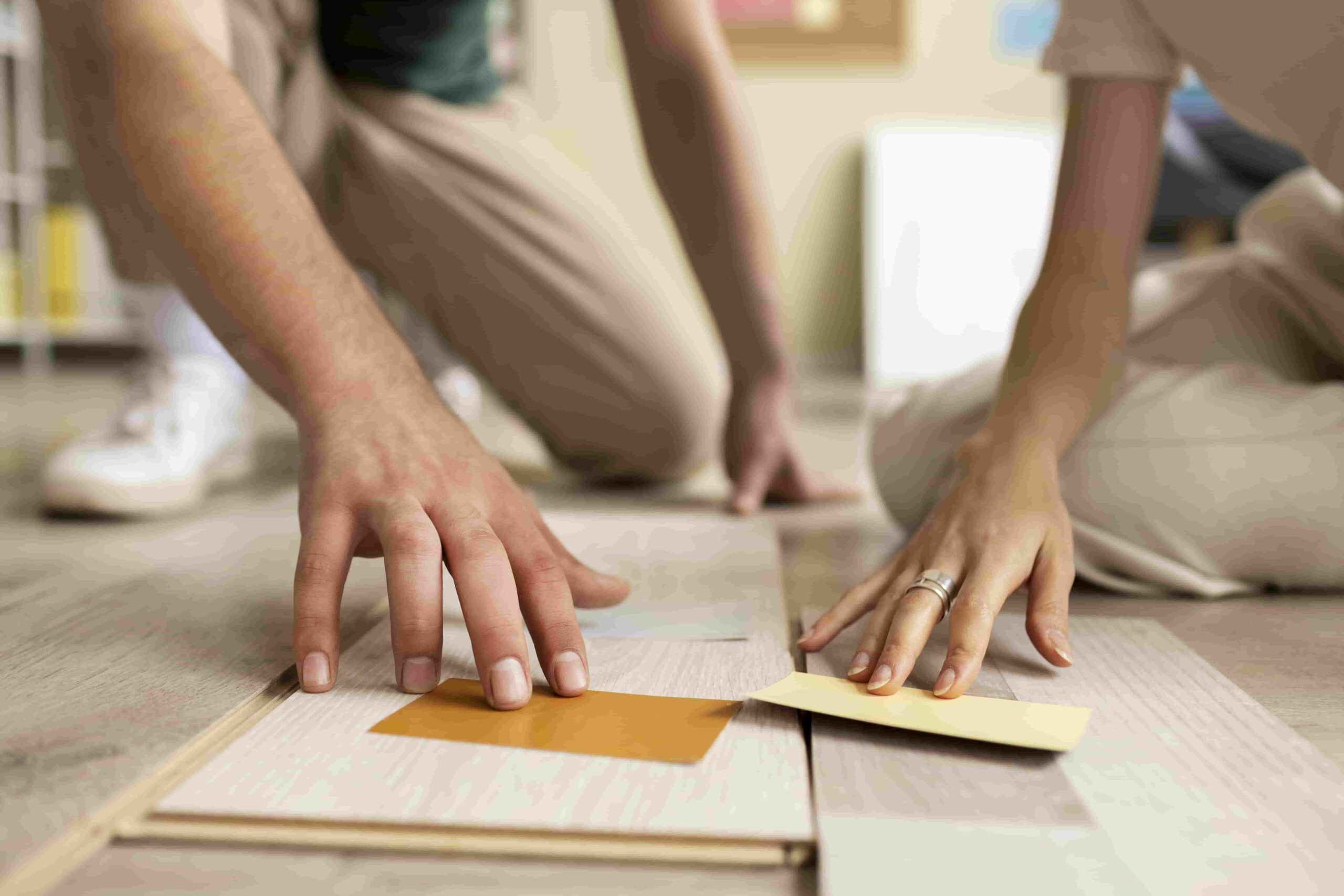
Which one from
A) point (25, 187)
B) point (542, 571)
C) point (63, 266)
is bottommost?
point (63, 266)

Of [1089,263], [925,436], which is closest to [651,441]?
[925,436]

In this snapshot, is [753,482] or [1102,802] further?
[753,482]

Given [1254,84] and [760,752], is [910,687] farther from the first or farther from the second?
[1254,84]

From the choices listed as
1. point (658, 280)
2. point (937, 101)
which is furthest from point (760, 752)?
point (937, 101)

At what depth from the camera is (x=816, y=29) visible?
14.7 ft

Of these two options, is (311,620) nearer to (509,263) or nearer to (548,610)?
(548,610)

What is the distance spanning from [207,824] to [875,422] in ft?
3.30

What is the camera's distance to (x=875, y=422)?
1368 mm

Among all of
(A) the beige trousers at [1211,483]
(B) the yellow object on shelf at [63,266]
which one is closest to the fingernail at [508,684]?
(A) the beige trousers at [1211,483]

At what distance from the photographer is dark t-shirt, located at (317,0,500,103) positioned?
5.54 ft

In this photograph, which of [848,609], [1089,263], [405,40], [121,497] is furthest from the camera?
[405,40]

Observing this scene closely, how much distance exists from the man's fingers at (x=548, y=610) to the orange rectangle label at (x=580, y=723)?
0.02 metres

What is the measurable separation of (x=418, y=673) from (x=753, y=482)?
0.87 metres

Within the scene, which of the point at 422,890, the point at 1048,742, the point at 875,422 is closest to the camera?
the point at 422,890
